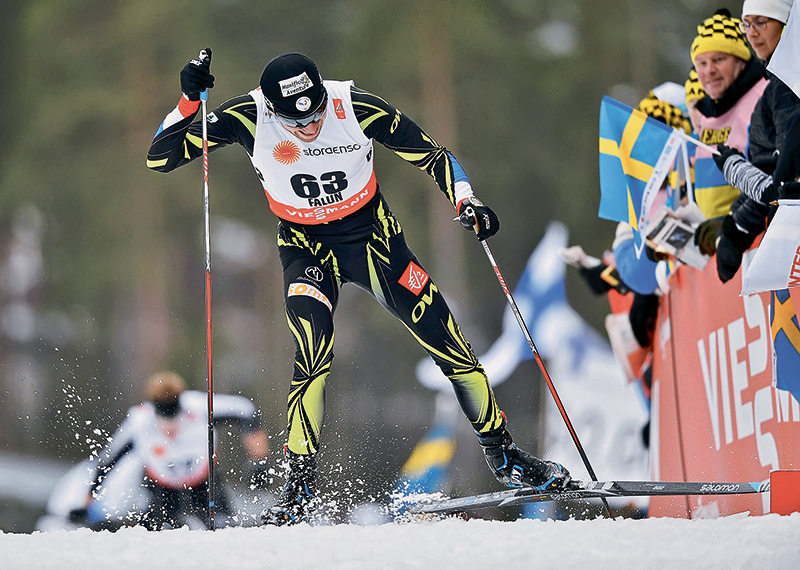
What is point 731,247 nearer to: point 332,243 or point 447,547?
point 332,243

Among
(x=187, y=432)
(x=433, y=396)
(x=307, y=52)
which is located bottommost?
(x=433, y=396)

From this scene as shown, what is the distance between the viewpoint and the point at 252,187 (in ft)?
32.0

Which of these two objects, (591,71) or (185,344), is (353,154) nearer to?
(185,344)

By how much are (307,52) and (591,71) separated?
2.98 metres

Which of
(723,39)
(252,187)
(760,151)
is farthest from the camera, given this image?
(252,187)

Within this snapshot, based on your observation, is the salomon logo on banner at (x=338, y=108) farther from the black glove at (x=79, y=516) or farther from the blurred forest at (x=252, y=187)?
the blurred forest at (x=252, y=187)

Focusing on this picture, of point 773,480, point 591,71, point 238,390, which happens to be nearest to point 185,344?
point 238,390

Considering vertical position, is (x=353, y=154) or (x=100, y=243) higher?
(x=353, y=154)

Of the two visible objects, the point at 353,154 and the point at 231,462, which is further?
the point at 231,462

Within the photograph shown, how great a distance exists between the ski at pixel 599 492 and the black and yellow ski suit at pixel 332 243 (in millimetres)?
280

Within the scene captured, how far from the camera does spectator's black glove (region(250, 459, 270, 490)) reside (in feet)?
21.8

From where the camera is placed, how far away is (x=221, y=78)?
956 centimetres

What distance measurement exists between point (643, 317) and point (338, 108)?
2.30 meters

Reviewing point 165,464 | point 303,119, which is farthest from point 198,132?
point 165,464
